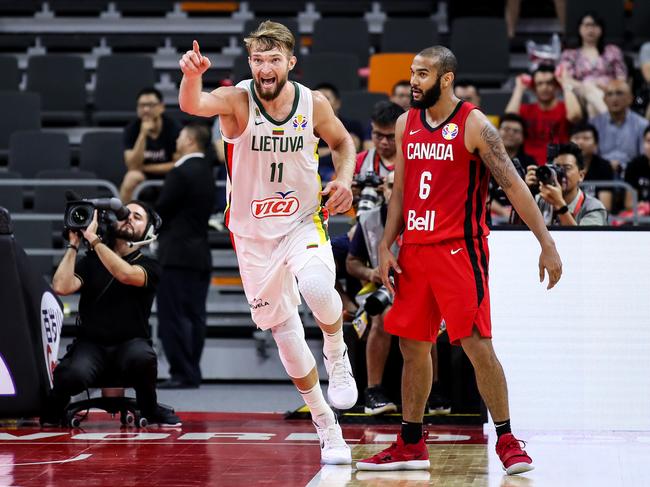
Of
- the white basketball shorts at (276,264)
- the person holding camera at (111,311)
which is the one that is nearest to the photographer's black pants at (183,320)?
the person holding camera at (111,311)

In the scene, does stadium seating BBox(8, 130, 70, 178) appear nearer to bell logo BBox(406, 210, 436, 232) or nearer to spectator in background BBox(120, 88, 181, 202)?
spectator in background BBox(120, 88, 181, 202)

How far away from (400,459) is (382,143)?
280 cm

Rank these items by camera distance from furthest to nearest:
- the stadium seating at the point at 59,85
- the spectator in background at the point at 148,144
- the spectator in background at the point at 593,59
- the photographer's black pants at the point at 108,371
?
1. the stadium seating at the point at 59,85
2. the spectator in background at the point at 593,59
3. the spectator in background at the point at 148,144
4. the photographer's black pants at the point at 108,371

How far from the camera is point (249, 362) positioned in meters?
10.0

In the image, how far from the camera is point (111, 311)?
24.4 ft

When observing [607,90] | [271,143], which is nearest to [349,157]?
[271,143]

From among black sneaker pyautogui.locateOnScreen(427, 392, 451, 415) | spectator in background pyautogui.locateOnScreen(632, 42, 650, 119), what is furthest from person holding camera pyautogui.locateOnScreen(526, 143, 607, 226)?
spectator in background pyautogui.locateOnScreen(632, 42, 650, 119)

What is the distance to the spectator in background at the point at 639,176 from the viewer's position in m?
10.2

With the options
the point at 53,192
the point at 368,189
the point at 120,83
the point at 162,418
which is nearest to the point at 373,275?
the point at 368,189

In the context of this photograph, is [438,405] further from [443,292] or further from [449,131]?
[449,131]

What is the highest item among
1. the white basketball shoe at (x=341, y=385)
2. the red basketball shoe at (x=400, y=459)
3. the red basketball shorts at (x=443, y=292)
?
the red basketball shorts at (x=443, y=292)

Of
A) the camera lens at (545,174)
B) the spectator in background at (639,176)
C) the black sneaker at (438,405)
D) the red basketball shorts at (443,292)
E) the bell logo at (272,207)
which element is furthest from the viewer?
the spectator in background at (639,176)

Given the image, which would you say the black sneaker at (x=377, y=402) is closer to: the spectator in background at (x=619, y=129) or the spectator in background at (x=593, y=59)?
the spectator in background at (x=619, y=129)

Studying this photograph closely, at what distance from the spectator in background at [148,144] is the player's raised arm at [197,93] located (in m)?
5.40
